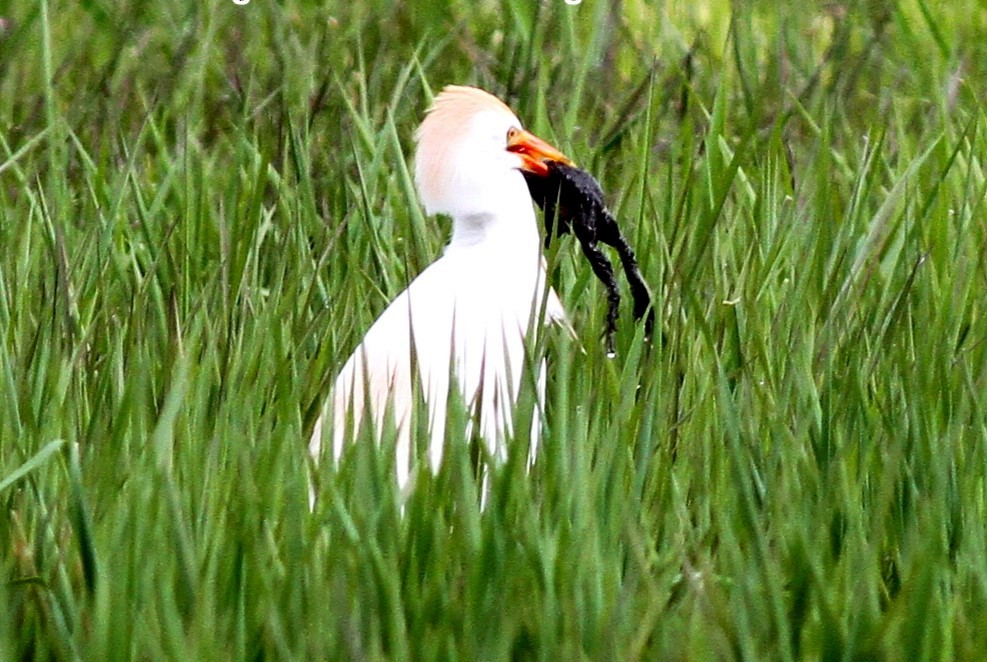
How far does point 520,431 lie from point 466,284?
63 centimetres

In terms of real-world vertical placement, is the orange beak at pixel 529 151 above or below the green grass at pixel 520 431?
above

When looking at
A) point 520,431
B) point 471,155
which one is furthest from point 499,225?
point 520,431

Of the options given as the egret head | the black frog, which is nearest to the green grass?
the black frog

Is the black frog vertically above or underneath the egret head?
underneath

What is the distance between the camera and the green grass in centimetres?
165

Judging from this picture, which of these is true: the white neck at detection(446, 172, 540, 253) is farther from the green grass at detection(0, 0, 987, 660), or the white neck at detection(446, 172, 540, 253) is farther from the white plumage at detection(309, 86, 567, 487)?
the green grass at detection(0, 0, 987, 660)

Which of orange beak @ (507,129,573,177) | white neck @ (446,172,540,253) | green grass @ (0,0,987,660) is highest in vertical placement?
orange beak @ (507,129,573,177)

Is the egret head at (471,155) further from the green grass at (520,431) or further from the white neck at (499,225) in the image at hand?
the green grass at (520,431)

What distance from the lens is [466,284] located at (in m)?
2.37

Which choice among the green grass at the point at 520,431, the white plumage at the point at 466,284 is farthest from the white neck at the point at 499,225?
the green grass at the point at 520,431

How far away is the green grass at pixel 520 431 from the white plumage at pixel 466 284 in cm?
8

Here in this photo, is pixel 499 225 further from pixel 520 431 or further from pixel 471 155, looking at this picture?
pixel 520 431

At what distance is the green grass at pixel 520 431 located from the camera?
1650 millimetres

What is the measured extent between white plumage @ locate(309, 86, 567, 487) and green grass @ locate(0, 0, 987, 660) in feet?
0.28
